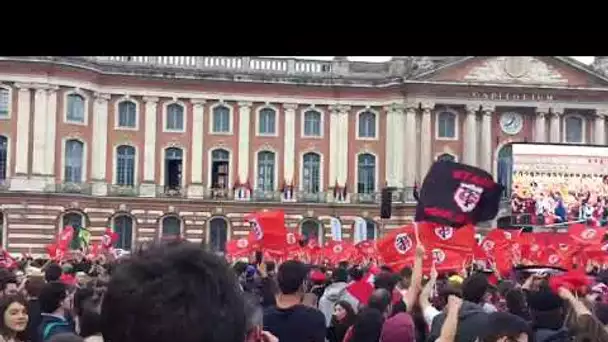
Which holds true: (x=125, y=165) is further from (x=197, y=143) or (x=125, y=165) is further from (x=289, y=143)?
(x=289, y=143)

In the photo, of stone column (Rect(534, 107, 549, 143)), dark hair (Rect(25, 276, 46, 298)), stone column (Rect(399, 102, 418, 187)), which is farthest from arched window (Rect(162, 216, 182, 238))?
dark hair (Rect(25, 276, 46, 298))

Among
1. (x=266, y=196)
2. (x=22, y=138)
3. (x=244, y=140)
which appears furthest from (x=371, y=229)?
(x=22, y=138)

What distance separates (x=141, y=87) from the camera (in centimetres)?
4247

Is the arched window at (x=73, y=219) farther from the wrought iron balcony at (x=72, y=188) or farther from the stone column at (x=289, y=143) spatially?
the stone column at (x=289, y=143)

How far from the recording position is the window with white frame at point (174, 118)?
1694 inches

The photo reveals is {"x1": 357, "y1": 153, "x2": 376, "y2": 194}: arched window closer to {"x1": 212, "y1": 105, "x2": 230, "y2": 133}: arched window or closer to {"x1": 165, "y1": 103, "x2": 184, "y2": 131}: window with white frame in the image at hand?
{"x1": 212, "y1": 105, "x2": 230, "y2": 133}: arched window

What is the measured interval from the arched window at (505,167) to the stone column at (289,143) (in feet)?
27.9

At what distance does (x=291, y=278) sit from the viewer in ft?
17.1

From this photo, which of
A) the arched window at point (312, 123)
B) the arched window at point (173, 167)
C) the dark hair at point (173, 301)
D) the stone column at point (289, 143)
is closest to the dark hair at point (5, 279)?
the dark hair at point (173, 301)

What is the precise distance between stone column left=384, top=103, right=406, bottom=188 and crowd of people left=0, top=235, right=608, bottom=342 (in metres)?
32.8

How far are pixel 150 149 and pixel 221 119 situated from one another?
3.17 metres

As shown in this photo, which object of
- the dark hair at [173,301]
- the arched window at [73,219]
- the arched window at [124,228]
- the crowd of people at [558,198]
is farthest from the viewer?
the arched window at [124,228]

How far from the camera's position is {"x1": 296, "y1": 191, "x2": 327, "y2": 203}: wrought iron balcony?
4397cm
